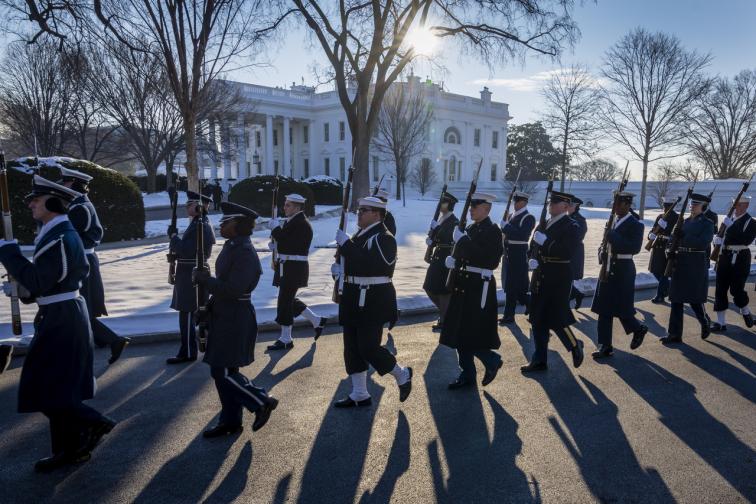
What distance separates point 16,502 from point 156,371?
2.53m

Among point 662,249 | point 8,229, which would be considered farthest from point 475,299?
point 662,249

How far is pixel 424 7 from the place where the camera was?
20.5 m

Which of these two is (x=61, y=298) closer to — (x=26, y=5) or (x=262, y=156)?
(x=26, y=5)

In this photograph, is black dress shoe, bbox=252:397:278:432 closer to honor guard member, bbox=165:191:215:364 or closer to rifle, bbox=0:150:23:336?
rifle, bbox=0:150:23:336

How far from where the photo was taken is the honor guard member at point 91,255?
5.96m

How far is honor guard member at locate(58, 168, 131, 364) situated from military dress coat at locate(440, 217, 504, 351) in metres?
3.63

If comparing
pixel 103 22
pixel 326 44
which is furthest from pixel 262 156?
pixel 103 22

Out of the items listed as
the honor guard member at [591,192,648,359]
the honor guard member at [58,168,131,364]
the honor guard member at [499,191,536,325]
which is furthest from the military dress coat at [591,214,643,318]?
the honor guard member at [58,168,131,364]

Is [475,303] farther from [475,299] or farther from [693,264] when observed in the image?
[693,264]

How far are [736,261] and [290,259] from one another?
6.28 meters

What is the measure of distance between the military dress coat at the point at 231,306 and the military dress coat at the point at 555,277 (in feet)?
10.7

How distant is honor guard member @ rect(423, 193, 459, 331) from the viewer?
768 cm

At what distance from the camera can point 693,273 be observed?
24.5 ft

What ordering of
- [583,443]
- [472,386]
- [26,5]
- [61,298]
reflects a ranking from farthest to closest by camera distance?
[26,5] < [472,386] < [583,443] < [61,298]
